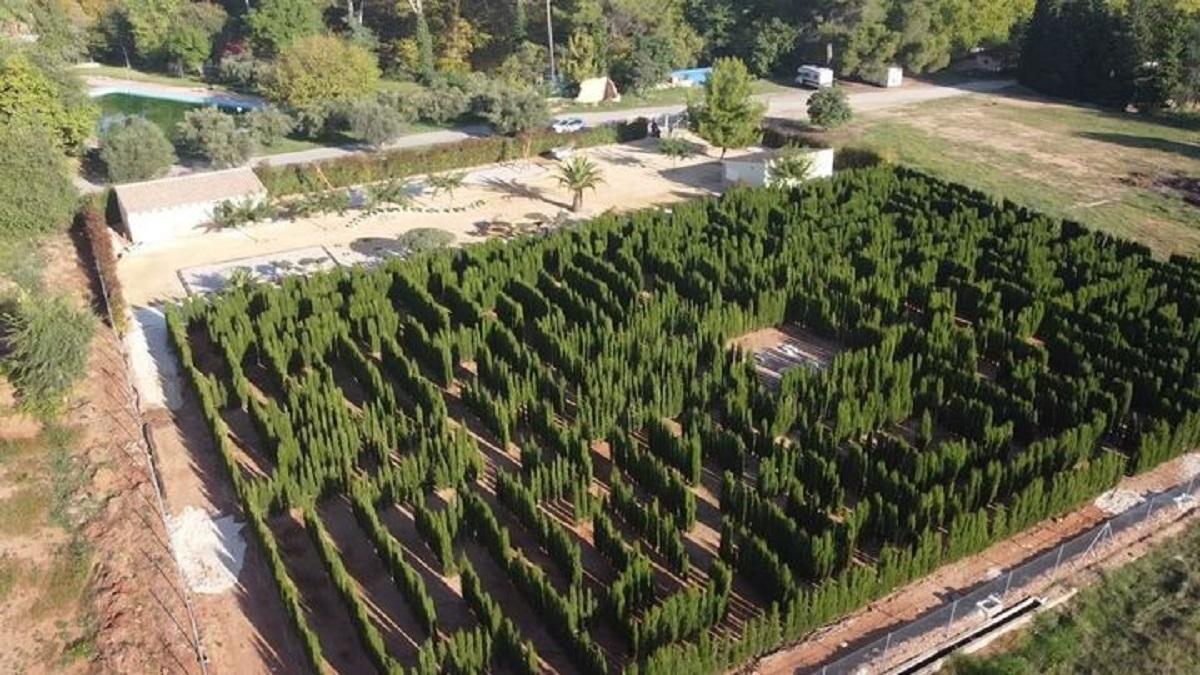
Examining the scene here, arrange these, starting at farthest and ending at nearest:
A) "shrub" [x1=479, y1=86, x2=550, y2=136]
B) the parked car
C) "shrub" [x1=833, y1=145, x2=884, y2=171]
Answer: the parked car, "shrub" [x1=479, y1=86, x2=550, y2=136], "shrub" [x1=833, y1=145, x2=884, y2=171]

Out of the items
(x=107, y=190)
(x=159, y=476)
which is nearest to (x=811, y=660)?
(x=159, y=476)

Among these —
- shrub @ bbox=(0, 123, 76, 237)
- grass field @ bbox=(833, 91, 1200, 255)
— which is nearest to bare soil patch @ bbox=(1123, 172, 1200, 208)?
grass field @ bbox=(833, 91, 1200, 255)

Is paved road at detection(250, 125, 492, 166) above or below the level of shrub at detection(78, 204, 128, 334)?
above

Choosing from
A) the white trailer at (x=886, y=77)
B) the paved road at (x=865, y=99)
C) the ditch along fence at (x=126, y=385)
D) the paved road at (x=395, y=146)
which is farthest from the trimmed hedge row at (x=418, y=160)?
the white trailer at (x=886, y=77)

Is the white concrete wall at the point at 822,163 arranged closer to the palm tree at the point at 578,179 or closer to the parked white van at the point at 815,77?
the palm tree at the point at 578,179

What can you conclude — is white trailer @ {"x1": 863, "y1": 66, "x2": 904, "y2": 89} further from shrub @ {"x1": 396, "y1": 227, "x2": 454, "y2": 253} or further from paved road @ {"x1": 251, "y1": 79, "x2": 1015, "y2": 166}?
shrub @ {"x1": 396, "y1": 227, "x2": 454, "y2": 253}

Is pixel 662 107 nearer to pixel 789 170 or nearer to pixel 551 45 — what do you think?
pixel 551 45

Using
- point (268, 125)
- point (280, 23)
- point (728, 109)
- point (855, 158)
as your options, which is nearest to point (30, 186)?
point (268, 125)
